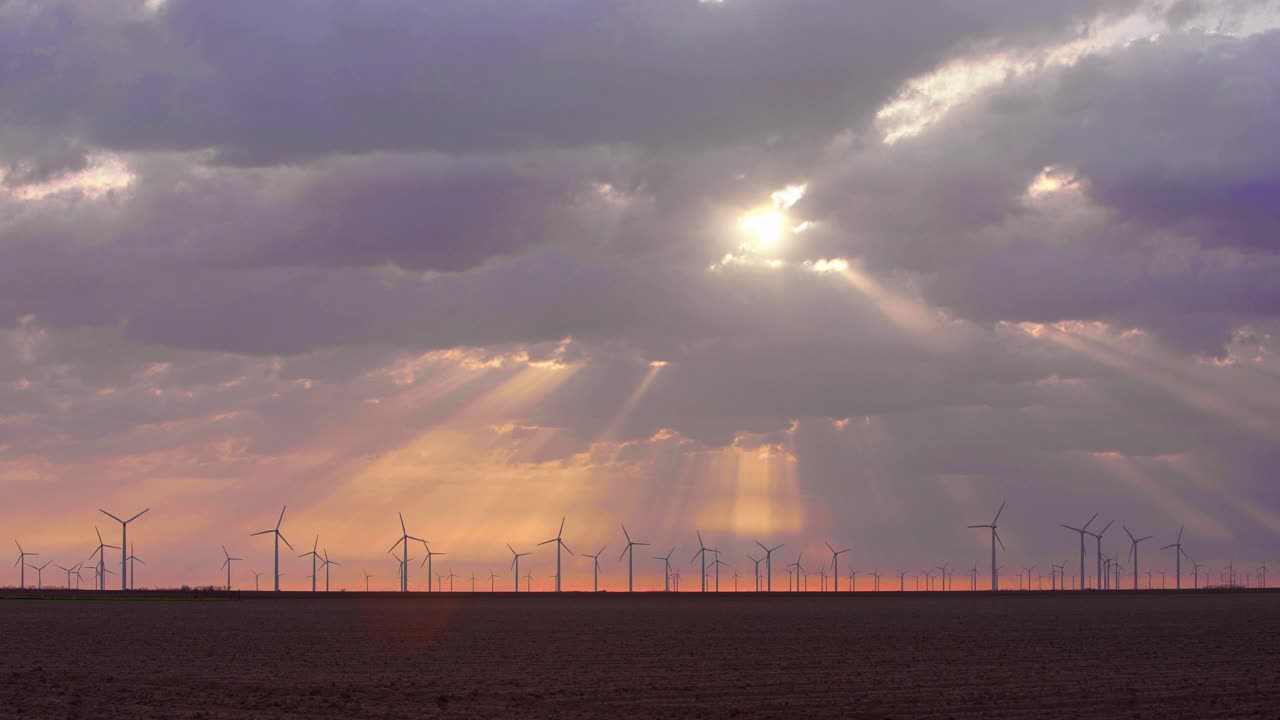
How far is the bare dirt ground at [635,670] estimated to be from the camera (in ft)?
138

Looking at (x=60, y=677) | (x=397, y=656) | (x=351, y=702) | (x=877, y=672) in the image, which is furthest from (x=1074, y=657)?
(x=60, y=677)

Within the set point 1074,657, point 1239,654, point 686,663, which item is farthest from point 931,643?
point 686,663

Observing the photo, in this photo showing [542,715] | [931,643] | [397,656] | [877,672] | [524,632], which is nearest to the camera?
[542,715]

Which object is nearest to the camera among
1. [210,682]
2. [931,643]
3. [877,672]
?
[210,682]

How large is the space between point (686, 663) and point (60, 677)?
24917 millimetres

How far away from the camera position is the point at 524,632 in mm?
84688

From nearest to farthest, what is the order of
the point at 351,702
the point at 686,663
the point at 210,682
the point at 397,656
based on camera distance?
the point at 351,702
the point at 210,682
the point at 686,663
the point at 397,656

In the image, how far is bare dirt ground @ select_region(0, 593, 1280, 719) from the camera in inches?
1652

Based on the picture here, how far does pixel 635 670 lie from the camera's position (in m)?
54.4

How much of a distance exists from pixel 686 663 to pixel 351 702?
60.8ft

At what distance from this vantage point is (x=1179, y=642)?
75.4 m

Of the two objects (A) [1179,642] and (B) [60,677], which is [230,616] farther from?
(A) [1179,642]

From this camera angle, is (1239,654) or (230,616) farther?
(230,616)

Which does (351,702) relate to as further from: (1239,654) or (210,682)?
(1239,654)
